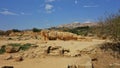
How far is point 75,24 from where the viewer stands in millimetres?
109750

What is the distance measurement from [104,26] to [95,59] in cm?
395

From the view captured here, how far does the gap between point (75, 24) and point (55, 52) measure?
89.4 metres

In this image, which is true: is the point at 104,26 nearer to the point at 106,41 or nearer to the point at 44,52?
the point at 106,41

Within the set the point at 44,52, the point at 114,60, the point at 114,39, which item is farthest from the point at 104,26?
the point at 44,52

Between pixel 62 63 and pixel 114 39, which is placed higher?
pixel 114 39

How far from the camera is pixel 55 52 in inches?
818

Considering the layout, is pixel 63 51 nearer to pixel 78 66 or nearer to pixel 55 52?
pixel 55 52

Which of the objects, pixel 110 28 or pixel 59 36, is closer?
pixel 110 28

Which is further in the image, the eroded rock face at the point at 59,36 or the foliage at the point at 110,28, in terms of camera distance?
the eroded rock face at the point at 59,36

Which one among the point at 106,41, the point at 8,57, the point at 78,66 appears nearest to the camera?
the point at 78,66

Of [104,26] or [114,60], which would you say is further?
[104,26]

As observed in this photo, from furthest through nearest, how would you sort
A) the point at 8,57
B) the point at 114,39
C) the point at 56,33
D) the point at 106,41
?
the point at 56,33 < the point at 106,41 < the point at 114,39 < the point at 8,57

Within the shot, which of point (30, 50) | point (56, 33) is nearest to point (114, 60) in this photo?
point (30, 50)

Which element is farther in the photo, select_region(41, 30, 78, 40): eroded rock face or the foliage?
select_region(41, 30, 78, 40): eroded rock face
